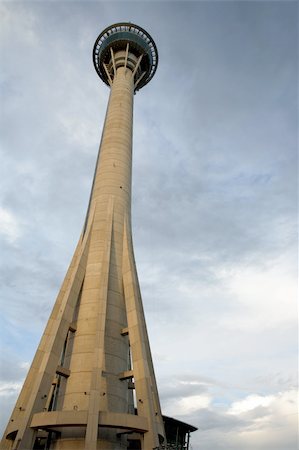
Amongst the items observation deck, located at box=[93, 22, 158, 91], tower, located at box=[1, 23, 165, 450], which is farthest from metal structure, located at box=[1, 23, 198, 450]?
observation deck, located at box=[93, 22, 158, 91]

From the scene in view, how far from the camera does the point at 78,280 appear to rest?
3173cm

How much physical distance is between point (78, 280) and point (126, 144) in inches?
Answer: 715

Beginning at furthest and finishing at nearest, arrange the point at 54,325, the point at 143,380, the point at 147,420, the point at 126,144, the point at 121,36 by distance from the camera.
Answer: the point at 121,36 < the point at 126,144 < the point at 54,325 < the point at 143,380 < the point at 147,420

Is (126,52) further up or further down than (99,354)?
further up

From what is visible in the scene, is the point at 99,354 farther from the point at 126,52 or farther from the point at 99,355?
the point at 126,52

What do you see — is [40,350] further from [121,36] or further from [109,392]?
[121,36]

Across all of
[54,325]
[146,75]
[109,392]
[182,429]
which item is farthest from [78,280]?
[146,75]

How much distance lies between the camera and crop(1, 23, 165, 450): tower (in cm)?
2341

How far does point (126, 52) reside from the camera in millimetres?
52781

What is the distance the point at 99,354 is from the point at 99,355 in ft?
0.29

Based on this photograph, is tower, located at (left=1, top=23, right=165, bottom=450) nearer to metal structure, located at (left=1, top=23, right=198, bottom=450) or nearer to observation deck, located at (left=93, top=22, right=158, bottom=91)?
metal structure, located at (left=1, top=23, right=198, bottom=450)

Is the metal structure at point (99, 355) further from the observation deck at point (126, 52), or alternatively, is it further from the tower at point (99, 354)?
the observation deck at point (126, 52)

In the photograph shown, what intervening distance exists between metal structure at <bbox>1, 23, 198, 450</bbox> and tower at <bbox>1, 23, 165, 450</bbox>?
0.06 meters

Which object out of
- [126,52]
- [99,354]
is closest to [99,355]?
[99,354]
